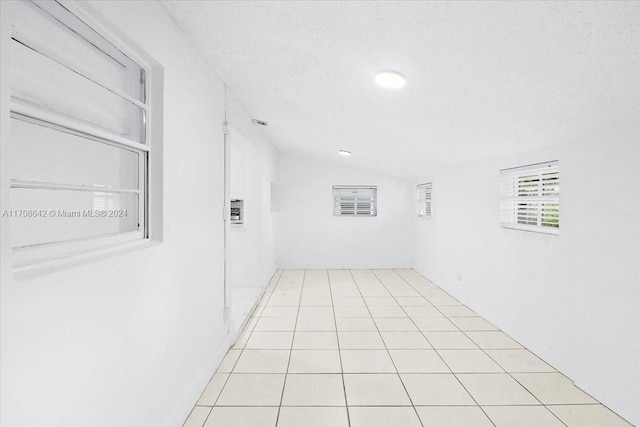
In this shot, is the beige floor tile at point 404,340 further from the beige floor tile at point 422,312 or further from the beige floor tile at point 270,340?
the beige floor tile at point 270,340

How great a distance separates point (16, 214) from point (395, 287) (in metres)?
4.98

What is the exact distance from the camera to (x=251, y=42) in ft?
6.73

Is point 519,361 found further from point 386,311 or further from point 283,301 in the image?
point 283,301

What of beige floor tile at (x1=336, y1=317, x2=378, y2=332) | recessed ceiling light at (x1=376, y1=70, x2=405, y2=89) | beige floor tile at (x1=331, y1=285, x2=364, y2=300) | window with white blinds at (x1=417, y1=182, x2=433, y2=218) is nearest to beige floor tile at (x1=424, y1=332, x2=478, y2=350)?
beige floor tile at (x1=336, y1=317, x2=378, y2=332)

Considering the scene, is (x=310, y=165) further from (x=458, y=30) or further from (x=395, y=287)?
(x=458, y=30)

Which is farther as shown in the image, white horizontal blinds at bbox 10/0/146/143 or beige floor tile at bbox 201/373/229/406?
beige floor tile at bbox 201/373/229/406

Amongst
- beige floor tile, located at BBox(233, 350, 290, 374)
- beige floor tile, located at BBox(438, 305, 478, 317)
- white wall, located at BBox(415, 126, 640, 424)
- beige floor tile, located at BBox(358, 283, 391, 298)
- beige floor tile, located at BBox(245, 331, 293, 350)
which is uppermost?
white wall, located at BBox(415, 126, 640, 424)

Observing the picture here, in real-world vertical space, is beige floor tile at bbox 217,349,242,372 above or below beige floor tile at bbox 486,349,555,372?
below

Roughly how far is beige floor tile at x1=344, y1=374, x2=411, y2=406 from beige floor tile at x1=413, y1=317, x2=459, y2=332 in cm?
116

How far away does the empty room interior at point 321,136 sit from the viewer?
111cm

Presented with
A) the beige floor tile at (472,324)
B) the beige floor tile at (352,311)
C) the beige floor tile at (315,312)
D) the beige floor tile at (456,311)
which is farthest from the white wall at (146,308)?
the beige floor tile at (456,311)

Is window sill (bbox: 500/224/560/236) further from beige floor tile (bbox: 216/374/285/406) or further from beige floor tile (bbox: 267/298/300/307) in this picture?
beige floor tile (bbox: 267/298/300/307)

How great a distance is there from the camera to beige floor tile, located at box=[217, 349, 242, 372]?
2.71m

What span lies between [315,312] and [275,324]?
1.98 feet
